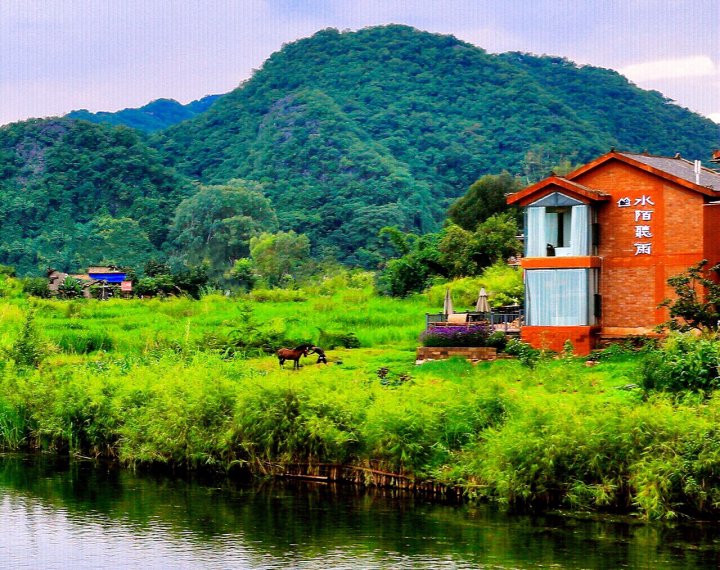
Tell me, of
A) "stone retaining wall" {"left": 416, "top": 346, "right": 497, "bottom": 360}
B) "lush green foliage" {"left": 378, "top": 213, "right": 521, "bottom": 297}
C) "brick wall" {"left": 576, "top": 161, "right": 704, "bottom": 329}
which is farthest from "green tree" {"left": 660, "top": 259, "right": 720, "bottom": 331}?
"lush green foliage" {"left": 378, "top": 213, "right": 521, "bottom": 297}

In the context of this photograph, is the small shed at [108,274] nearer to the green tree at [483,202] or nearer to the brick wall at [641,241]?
the green tree at [483,202]

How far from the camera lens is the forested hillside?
8350 cm

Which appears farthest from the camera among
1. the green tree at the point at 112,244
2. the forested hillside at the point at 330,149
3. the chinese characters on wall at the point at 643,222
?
the forested hillside at the point at 330,149

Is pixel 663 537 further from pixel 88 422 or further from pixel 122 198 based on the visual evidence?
pixel 122 198

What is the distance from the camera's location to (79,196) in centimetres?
8981

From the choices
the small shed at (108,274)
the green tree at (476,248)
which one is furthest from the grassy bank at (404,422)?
the small shed at (108,274)

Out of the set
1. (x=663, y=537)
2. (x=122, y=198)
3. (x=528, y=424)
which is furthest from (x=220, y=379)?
(x=122, y=198)

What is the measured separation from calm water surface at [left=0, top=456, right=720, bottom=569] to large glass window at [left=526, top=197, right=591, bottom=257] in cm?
1209

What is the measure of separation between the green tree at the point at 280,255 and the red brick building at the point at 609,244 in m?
40.1

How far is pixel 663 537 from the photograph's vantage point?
53.5ft

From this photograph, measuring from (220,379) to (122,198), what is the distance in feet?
233

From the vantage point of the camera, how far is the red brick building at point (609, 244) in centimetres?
2823

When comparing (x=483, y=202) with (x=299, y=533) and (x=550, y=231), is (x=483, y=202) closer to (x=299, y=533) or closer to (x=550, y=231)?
(x=550, y=231)

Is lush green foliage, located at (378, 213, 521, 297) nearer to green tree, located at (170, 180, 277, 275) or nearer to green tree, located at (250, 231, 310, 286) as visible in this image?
green tree, located at (250, 231, 310, 286)
